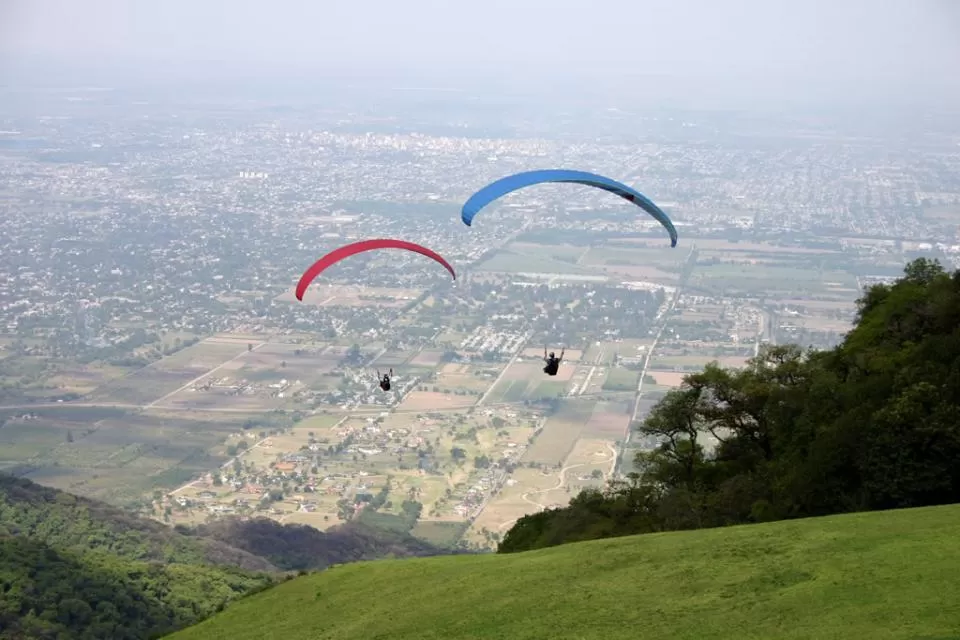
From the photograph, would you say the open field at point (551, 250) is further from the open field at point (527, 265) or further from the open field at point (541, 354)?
the open field at point (541, 354)

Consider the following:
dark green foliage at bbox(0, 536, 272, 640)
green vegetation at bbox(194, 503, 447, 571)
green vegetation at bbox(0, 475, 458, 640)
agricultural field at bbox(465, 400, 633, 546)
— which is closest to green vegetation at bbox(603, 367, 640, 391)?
agricultural field at bbox(465, 400, 633, 546)

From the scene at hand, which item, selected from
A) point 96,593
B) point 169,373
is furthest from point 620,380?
point 96,593

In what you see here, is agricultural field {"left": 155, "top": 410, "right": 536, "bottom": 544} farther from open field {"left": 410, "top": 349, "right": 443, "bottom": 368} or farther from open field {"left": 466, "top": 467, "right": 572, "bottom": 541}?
open field {"left": 410, "top": 349, "right": 443, "bottom": 368}

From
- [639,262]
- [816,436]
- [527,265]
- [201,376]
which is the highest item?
[816,436]

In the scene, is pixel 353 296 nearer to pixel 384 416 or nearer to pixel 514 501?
pixel 384 416

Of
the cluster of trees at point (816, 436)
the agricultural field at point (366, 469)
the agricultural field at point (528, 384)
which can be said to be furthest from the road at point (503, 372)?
the cluster of trees at point (816, 436)
